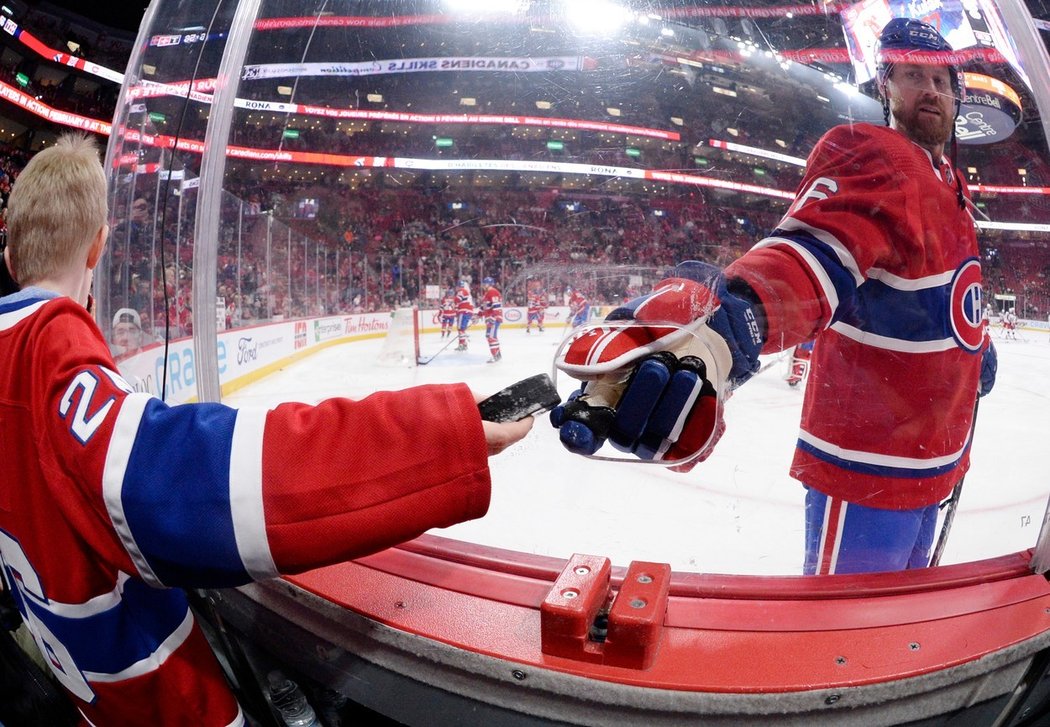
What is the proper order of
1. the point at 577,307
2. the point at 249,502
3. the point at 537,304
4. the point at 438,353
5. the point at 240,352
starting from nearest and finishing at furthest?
the point at 249,502
the point at 577,307
the point at 537,304
the point at 438,353
the point at 240,352

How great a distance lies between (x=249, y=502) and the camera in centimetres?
50

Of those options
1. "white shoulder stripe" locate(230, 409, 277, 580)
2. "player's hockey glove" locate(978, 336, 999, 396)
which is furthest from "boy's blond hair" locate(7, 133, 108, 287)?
"player's hockey glove" locate(978, 336, 999, 396)

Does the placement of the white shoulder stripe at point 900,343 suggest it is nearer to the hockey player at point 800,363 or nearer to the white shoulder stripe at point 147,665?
the hockey player at point 800,363

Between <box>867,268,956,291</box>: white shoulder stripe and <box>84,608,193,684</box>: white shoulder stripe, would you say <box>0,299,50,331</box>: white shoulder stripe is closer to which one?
<box>84,608,193,684</box>: white shoulder stripe

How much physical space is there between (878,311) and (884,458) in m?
0.20

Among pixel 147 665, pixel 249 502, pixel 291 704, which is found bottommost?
pixel 291 704

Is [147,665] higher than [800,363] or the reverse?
the reverse

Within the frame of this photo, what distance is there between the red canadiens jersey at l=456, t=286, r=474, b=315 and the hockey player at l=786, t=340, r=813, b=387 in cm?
48

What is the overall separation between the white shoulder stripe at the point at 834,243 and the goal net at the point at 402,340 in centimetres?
70

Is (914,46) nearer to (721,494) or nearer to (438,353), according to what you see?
(721,494)

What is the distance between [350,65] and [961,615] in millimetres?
1205

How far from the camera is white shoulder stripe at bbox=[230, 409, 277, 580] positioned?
1.65 feet

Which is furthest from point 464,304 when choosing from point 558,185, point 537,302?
point 558,185

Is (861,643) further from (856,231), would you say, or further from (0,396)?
(0,396)
